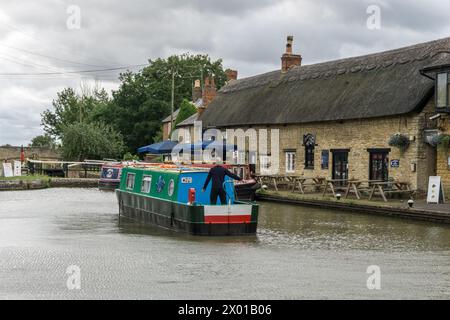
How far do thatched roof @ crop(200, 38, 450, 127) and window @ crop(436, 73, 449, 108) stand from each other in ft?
3.75

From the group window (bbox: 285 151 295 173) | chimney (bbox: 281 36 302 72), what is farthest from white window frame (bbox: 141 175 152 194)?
chimney (bbox: 281 36 302 72)

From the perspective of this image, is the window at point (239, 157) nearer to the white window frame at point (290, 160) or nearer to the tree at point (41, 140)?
the white window frame at point (290, 160)

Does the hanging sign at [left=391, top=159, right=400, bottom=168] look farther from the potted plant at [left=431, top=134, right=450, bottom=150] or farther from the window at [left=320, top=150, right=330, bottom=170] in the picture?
the window at [left=320, top=150, right=330, bottom=170]

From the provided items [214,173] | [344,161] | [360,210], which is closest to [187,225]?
[214,173]

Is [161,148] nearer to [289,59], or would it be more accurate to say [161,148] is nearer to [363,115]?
[289,59]

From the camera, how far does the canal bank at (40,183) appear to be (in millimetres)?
37688

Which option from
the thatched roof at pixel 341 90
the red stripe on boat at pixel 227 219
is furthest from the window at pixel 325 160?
the red stripe on boat at pixel 227 219

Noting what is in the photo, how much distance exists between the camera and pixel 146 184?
21.8 meters

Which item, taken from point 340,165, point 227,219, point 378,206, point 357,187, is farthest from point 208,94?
point 227,219

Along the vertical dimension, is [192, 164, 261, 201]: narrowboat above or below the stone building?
below

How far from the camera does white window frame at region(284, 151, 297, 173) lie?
35750 mm

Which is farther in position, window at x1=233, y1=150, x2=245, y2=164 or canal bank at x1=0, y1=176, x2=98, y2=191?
window at x1=233, y1=150, x2=245, y2=164

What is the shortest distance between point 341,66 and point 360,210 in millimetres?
12123

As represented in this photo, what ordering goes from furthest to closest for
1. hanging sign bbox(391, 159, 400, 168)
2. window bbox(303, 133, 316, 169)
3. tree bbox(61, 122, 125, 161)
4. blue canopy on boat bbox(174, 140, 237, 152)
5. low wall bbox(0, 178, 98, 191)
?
1. tree bbox(61, 122, 125, 161)
2. blue canopy on boat bbox(174, 140, 237, 152)
3. low wall bbox(0, 178, 98, 191)
4. window bbox(303, 133, 316, 169)
5. hanging sign bbox(391, 159, 400, 168)
